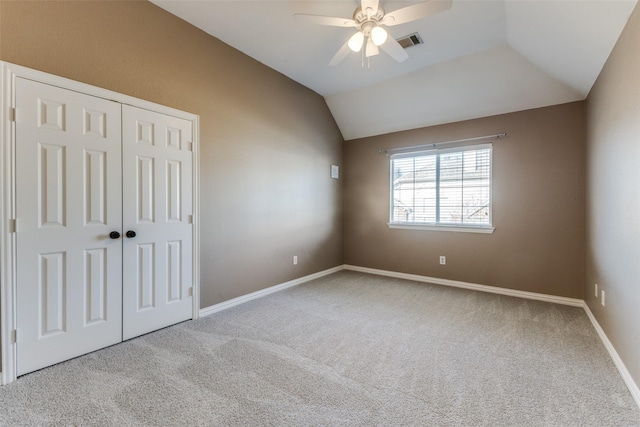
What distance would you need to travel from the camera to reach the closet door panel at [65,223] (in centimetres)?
196

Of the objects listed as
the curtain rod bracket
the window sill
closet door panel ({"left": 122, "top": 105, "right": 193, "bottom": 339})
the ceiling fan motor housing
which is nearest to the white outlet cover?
the curtain rod bracket

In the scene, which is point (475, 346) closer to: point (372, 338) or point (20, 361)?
point (372, 338)

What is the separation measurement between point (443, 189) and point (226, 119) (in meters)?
3.24

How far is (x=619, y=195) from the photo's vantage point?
214 cm

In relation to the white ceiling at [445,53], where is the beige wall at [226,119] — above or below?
below

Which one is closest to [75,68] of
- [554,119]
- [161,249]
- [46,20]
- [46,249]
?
[46,20]

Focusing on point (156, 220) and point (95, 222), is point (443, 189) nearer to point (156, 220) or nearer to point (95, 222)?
point (156, 220)

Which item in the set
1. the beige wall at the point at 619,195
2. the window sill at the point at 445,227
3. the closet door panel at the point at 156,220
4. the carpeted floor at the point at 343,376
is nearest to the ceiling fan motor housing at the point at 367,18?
the beige wall at the point at 619,195

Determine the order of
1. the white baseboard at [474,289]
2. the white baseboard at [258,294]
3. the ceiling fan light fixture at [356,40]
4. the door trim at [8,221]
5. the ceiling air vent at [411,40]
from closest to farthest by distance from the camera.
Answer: the door trim at [8,221] → the white baseboard at [474,289] → the ceiling fan light fixture at [356,40] → the ceiling air vent at [411,40] → the white baseboard at [258,294]

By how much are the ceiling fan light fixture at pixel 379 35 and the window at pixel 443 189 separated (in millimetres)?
2424

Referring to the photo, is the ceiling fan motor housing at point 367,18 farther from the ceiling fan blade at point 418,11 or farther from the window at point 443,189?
the window at point 443,189

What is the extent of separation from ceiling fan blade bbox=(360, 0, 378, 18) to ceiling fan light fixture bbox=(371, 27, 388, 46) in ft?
0.40

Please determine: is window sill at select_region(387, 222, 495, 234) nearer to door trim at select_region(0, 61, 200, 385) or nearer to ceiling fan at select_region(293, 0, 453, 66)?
ceiling fan at select_region(293, 0, 453, 66)

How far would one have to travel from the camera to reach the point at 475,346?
2.38m
